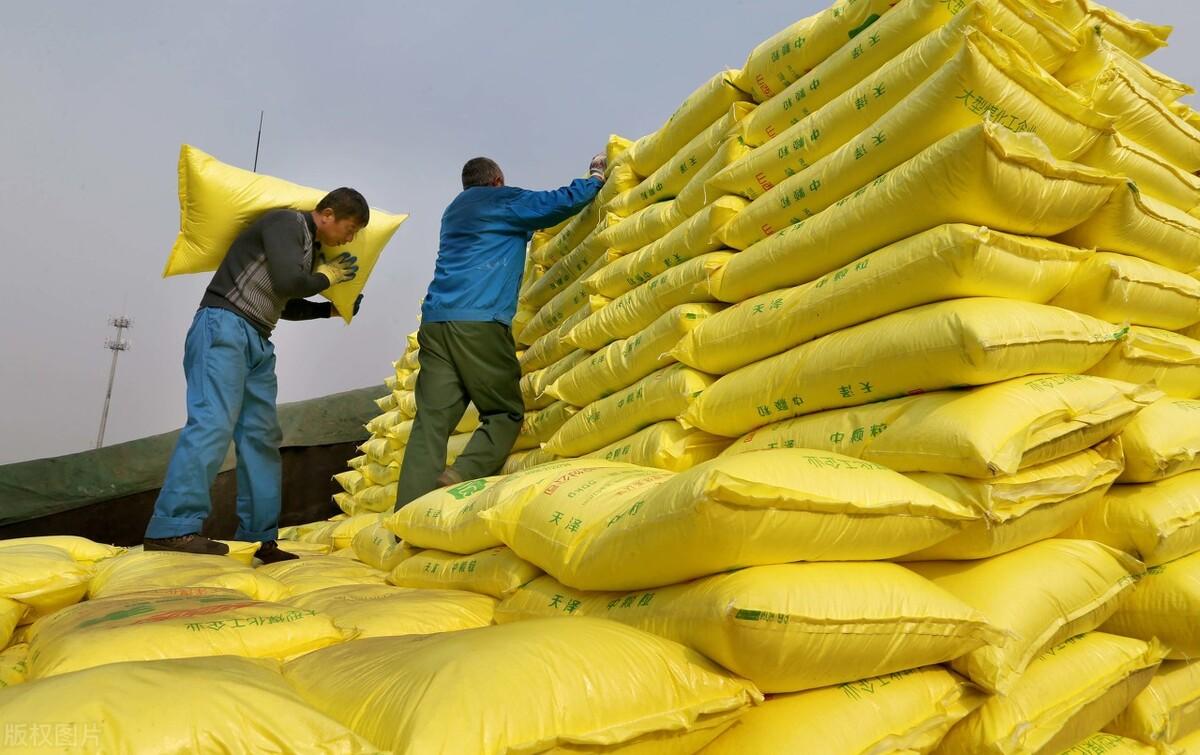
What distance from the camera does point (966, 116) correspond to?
1.41 metres

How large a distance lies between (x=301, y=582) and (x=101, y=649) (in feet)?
3.09

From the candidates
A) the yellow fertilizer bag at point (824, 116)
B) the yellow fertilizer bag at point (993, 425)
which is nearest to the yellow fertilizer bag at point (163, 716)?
the yellow fertilizer bag at point (993, 425)

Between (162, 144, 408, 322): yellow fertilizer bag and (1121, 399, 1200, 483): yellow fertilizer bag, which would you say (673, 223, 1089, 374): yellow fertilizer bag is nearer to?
(1121, 399, 1200, 483): yellow fertilizer bag

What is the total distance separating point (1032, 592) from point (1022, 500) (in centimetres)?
15

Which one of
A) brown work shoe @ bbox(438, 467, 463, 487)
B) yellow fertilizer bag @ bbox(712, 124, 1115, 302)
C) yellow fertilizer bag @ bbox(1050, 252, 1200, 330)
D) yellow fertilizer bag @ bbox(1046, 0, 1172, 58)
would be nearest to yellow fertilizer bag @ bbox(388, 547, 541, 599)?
brown work shoe @ bbox(438, 467, 463, 487)

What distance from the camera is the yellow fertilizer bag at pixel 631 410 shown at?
1.89m

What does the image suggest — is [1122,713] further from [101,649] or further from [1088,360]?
[101,649]

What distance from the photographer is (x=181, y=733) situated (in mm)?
637

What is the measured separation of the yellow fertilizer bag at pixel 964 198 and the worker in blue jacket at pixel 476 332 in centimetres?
127

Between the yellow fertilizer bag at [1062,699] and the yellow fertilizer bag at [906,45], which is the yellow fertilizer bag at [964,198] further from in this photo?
the yellow fertilizer bag at [1062,699]

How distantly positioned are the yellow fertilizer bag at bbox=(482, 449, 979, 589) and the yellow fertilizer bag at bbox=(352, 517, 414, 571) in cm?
85

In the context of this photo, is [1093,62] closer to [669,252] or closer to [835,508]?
[669,252]

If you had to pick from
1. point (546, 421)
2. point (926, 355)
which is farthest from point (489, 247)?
point (926, 355)

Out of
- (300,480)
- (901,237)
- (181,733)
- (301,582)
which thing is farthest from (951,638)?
(300,480)
